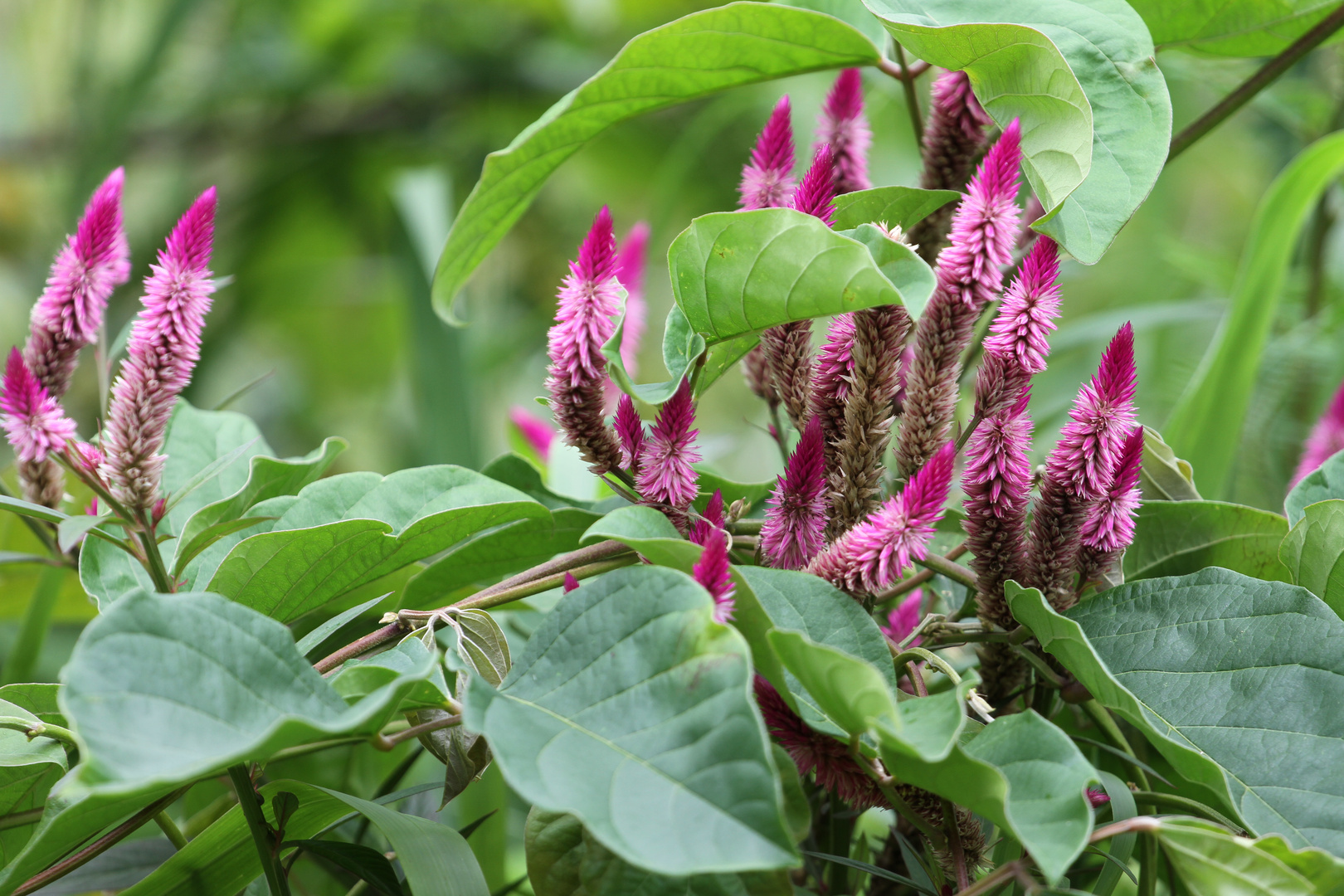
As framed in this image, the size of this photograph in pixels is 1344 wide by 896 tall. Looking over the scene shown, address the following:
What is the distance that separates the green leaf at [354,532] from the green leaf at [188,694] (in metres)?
0.06

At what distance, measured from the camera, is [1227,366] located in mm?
491

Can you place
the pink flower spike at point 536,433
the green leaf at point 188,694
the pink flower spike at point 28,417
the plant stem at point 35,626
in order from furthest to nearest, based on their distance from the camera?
the pink flower spike at point 536,433
the plant stem at point 35,626
the pink flower spike at point 28,417
the green leaf at point 188,694

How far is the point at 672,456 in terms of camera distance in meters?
0.26

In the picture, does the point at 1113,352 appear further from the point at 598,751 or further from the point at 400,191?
the point at 400,191

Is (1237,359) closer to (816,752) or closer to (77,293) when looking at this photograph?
(816,752)

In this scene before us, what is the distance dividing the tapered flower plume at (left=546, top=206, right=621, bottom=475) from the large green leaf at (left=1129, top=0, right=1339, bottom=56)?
0.22 m

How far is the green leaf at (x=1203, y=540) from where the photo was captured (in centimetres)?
30

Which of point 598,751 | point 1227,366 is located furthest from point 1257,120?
point 598,751

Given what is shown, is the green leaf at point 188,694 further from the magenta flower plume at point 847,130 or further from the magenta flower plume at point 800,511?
the magenta flower plume at point 847,130

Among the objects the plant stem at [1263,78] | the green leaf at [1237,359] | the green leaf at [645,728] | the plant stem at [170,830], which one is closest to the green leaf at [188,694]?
the green leaf at [645,728]

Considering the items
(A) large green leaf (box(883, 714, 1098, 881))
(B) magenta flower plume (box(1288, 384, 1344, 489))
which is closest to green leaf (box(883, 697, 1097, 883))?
(A) large green leaf (box(883, 714, 1098, 881))

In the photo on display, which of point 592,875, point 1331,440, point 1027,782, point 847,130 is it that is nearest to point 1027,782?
point 1027,782

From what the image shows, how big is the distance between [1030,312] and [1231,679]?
11 centimetres

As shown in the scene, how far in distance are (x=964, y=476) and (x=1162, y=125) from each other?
111mm
